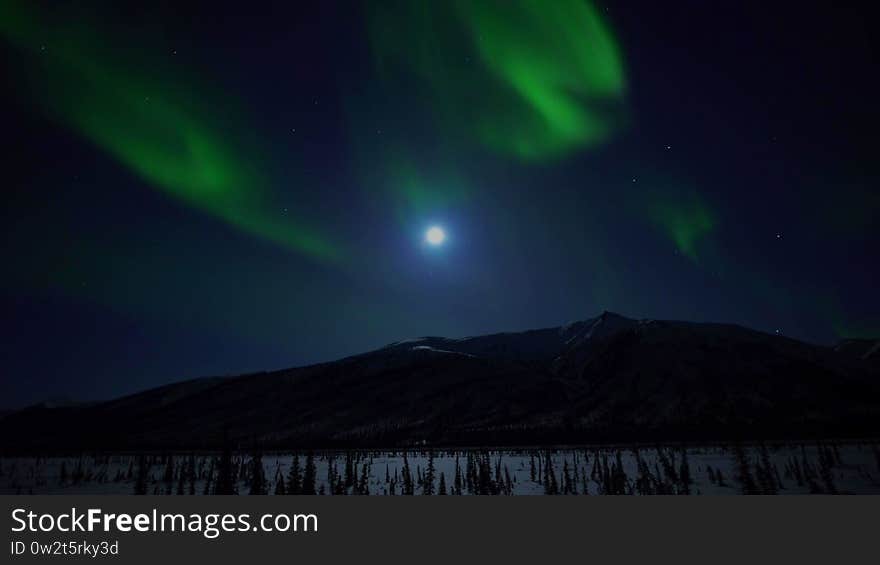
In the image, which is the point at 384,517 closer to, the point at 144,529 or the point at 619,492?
the point at 144,529

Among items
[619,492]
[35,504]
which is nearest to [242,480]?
[619,492]

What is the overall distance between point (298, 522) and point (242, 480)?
14997 centimetres

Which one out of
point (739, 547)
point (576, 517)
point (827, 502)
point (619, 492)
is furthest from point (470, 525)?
point (619, 492)

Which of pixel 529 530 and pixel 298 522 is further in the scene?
pixel 529 530

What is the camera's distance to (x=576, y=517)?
34844mm

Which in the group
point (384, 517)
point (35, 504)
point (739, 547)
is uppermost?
point (35, 504)

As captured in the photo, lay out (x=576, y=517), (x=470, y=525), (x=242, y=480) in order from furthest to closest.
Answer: (x=242, y=480)
(x=576, y=517)
(x=470, y=525)

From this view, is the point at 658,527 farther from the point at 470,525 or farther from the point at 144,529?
the point at 144,529

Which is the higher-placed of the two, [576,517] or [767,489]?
[576,517]

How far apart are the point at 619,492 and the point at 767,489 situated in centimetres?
2492

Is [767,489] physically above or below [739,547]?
below

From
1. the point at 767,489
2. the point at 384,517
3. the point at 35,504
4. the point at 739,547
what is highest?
the point at 35,504

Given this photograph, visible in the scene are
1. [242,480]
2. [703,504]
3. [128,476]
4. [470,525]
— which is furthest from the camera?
[128,476]

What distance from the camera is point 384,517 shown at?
3152cm
